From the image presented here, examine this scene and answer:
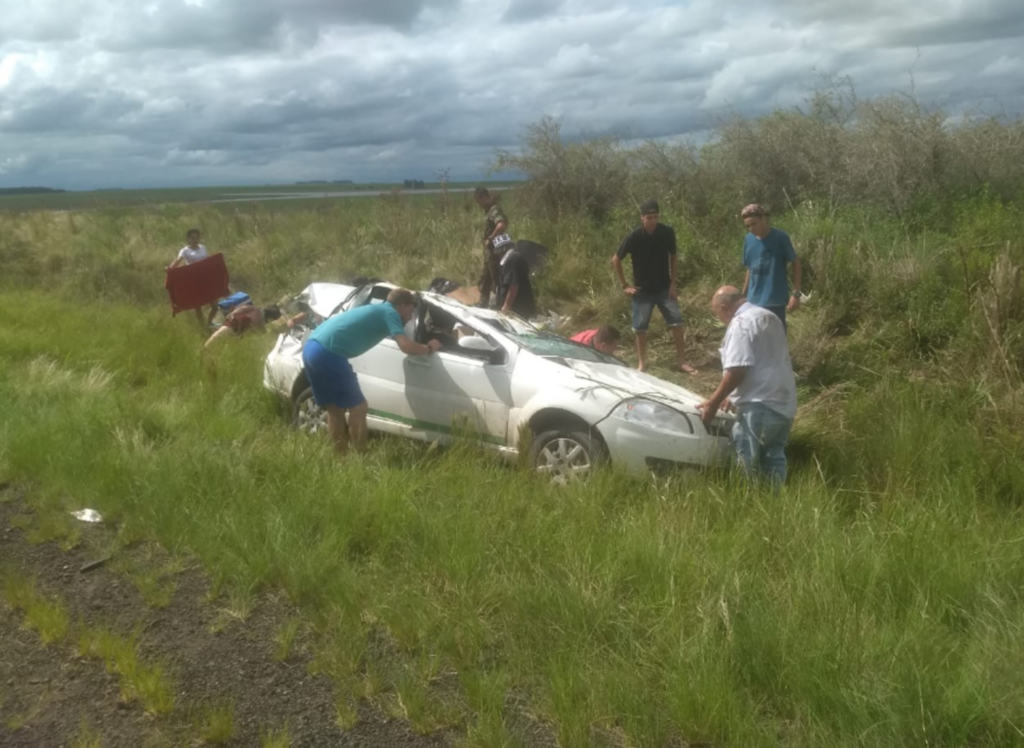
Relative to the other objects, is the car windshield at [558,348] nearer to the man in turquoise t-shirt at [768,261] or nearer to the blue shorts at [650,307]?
the man in turquoise t-shirt at [768,261]

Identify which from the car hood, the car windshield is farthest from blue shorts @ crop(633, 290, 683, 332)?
the car hood

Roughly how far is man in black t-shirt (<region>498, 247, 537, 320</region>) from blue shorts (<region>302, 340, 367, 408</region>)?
11.1 ft

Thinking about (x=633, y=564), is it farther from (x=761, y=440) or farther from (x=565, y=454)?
(x=565, y=454)

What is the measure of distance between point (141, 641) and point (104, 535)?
62.4 inches

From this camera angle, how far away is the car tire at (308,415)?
8.23 metres

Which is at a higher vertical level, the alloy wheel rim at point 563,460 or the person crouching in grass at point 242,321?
the person crouching in grass at point 242,321

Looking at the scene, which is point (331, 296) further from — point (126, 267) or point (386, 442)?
point (126, 267)

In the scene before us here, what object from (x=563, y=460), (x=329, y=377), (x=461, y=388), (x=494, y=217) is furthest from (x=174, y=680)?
(x=494, y=217)

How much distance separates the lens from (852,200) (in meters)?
13.7

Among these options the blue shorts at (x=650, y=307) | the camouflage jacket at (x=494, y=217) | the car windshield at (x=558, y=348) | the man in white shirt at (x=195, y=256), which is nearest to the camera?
the car windshield at (x=558, y=348)

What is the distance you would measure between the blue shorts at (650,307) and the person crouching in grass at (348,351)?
3159 mm

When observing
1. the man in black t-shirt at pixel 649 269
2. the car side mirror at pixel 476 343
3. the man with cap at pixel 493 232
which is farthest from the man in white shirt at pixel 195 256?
the car side mirror at pixel 476 343

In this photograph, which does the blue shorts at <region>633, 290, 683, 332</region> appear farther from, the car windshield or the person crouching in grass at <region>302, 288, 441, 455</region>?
the person crouching in grass at <region>302, 288, 441, 455</region>

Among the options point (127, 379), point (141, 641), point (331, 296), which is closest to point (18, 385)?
point (127, 379)
